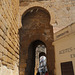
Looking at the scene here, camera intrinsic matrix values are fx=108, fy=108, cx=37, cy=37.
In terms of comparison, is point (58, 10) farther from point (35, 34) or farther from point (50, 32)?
point (35, 34)

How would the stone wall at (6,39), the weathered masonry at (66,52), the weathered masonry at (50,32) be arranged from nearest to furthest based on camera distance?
the stone wall at (6,39) < the weathered masonry at (66,52) < the weathered masonry at (50,32)

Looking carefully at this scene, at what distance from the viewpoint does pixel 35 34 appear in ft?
29.4

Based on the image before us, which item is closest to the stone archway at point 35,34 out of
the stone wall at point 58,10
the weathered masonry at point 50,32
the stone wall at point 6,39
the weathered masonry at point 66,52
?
the weathered masonry at point 50,32

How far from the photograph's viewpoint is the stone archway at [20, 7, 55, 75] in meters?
8.09

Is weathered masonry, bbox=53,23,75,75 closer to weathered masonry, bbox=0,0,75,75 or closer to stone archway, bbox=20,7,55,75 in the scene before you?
weathered masonry, bbox=0,0,75,75

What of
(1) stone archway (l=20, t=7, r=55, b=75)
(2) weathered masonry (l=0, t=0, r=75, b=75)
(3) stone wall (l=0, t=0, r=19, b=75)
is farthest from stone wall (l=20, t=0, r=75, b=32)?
(3) stone wall (l=0, t=0, r=19, b=75)

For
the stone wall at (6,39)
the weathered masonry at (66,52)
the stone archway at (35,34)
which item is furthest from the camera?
the stone archway at (35,34)

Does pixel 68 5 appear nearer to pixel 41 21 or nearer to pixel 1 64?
pixel 41 21

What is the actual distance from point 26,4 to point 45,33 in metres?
2.77

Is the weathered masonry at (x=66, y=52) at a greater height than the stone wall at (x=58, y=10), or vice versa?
the stone wall at (x=58, y=10)

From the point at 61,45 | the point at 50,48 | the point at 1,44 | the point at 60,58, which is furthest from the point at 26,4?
the point at 1,44

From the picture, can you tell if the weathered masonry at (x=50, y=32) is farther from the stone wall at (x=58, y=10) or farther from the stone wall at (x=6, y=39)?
the stone wall at (x=6, y=39)

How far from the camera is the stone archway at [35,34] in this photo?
8.09 meters

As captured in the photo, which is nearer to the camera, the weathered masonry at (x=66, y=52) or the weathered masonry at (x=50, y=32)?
the weathered masonry at (x=66, y=52)
